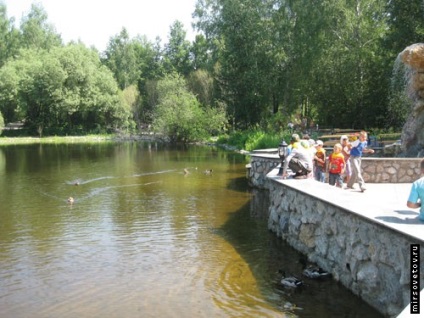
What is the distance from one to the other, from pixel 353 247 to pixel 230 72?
41450 millimetres

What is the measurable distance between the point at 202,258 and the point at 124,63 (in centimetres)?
7270

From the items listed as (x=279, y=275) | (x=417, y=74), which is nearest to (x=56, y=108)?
(x=417, y=74)

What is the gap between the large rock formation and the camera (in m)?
16.8

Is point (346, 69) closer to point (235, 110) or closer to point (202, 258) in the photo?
point (235, 110)

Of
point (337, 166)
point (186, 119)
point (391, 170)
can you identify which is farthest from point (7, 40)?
point (337, 166)

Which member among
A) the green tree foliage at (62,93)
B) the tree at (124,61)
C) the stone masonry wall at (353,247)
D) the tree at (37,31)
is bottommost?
the stone masonry wall at (353,247)

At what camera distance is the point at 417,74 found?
17.3 m

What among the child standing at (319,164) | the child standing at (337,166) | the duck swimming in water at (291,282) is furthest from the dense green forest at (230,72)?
the duck swimming in water at (291,282)

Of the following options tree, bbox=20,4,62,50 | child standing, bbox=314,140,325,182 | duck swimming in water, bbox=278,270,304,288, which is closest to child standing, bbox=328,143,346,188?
child standing, bbox=314,140,325,182

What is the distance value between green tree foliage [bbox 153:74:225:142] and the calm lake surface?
1167 inches

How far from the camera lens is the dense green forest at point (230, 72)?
35728mm

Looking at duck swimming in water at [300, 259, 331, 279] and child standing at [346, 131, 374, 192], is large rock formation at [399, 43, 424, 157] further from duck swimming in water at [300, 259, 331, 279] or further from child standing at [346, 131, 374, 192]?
duck swimming in water at [300, 259, 331, 279]

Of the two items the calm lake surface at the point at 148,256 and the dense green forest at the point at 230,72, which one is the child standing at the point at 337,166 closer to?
the calm lake surface at the point at 148,256

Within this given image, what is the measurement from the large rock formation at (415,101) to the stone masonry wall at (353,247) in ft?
27.3
